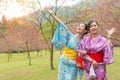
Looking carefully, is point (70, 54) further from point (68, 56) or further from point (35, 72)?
point (35, 72)

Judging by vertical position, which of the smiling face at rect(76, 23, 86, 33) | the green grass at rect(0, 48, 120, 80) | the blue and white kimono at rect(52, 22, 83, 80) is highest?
the smiling face at rect(76, 23, 86, 33)

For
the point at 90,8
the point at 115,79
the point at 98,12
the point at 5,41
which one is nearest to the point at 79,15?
the point at 90,8

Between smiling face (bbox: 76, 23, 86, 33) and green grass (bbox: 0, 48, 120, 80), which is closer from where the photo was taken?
smiling face (bbox: 76, 23, 86, 33)

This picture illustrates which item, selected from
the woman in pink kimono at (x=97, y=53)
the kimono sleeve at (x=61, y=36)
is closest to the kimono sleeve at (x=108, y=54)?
the woman in pink kimono at (x=97, y=53)

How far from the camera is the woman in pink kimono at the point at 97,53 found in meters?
5.01

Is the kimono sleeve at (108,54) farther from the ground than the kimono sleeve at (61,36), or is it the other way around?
the kimono sleeve at (61,36)

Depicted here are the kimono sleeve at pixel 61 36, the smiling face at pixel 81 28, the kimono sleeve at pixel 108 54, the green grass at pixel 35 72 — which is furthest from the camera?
the green grass at pixel 35 72

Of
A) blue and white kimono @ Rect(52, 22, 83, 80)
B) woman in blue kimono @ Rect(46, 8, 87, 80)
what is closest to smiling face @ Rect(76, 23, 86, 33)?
woman in blue kimono @ Rect(46, 8, 87, 80)

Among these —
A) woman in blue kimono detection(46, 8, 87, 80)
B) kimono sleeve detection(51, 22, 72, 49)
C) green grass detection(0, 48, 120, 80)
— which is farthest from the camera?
green grass detection(0, 48, 120, 80)

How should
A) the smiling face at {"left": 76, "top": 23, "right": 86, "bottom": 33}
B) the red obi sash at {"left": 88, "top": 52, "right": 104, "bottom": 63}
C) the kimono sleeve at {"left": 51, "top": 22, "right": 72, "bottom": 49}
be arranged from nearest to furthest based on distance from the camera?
the red obi sash at {"left": 88, "top": 52, "right": 104, "bottom": 63}
the smiling face at {"left": 76, "top": 23, "right": 86, "bottom": 33}
the kimono sleeve at {"left": 51, "top": 22, "right": 72, "bottom": 49}

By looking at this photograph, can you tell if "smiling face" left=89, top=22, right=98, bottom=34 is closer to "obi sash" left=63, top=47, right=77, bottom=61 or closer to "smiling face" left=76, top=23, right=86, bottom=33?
"smiling face" left=76, top=23, right=86, bottom=33

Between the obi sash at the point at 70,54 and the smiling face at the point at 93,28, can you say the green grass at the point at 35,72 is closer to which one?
the obi sash at the point at 70,54

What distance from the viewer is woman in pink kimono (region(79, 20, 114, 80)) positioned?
501cm

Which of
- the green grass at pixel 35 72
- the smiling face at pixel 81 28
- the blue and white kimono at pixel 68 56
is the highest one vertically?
the smiling face at pixel 81 28
